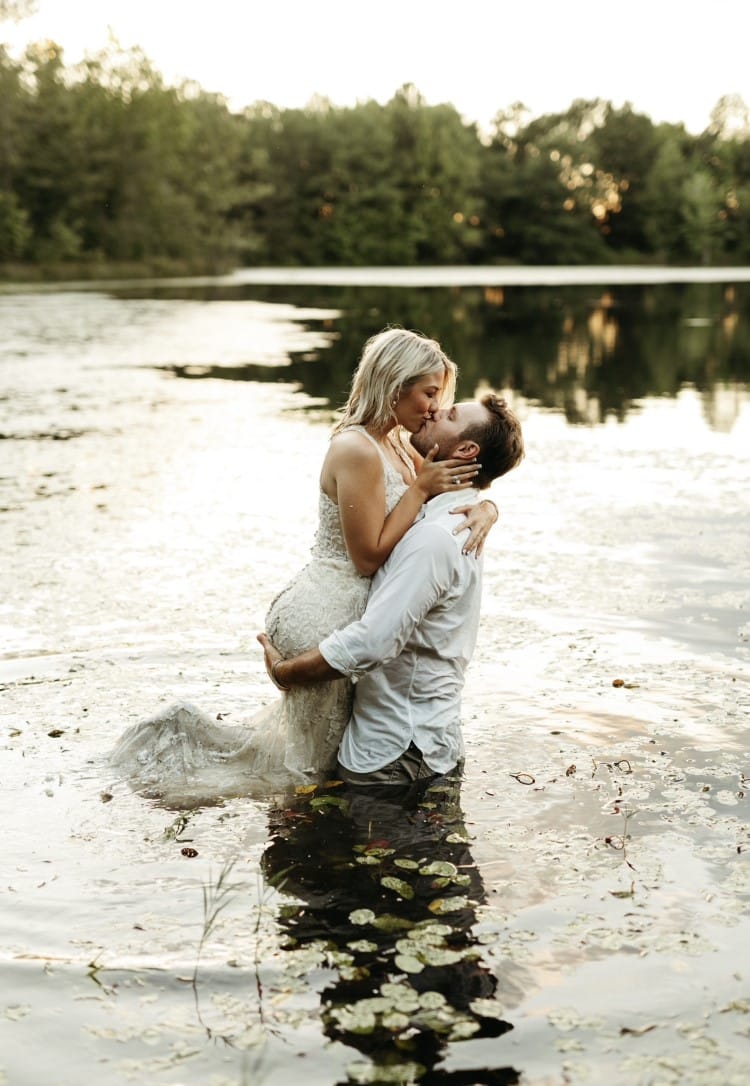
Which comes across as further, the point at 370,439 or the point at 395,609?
the point at 370,439

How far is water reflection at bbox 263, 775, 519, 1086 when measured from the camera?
4.23m

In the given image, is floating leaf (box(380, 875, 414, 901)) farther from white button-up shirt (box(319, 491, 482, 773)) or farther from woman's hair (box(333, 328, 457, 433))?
woman's hair (box(333, 328, 457, 433))

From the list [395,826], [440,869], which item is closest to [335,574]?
[395,826]

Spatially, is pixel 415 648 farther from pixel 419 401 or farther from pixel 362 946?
pixel 362 946

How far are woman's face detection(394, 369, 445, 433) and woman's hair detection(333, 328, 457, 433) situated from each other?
20mm

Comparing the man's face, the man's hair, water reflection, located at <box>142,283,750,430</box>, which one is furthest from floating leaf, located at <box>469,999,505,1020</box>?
water reflection, located at <box>142,283,750,430</box>

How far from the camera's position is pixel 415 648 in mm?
6059

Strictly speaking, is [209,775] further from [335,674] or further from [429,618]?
[429,618]

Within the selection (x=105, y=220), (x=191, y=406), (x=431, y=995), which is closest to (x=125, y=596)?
(x=431, y=995)

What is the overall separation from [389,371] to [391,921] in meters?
2.30

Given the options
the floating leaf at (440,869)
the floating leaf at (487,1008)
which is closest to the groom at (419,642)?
the floating leaf at (440,869)

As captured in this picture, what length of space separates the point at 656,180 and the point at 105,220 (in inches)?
2472

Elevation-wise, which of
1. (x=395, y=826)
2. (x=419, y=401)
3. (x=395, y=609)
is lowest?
(x=395, y=826)

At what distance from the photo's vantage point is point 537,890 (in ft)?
17.4
